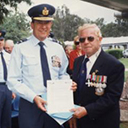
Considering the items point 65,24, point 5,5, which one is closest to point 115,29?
point 65,24

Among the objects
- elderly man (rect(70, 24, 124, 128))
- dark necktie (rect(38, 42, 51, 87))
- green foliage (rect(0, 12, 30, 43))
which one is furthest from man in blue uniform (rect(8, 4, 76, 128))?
green foliage (rect(0, 12, 30, 43))

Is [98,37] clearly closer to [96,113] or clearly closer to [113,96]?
[113,96]

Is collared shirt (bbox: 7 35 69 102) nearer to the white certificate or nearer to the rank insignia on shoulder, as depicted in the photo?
the rank insignia on shoulder

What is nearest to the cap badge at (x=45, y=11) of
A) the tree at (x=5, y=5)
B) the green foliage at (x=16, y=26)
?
the tree at (x=5, y=5)

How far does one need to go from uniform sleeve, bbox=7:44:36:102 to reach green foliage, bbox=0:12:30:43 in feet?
95.2

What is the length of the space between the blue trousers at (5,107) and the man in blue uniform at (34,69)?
2.21 m

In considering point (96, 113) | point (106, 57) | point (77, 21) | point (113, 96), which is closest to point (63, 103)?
point (96, 113)

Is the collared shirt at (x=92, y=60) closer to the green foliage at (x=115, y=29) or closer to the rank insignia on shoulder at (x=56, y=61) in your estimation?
the rank insignia on shoulder at (x=56, y=61)

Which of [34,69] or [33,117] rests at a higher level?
[34,69]

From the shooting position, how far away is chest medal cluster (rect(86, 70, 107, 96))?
1999 mm

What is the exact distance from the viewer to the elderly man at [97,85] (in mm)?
1985

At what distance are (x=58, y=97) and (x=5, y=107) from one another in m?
2.67

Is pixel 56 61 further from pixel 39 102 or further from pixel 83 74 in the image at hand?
pixel 39 102

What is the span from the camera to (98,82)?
2012mm
